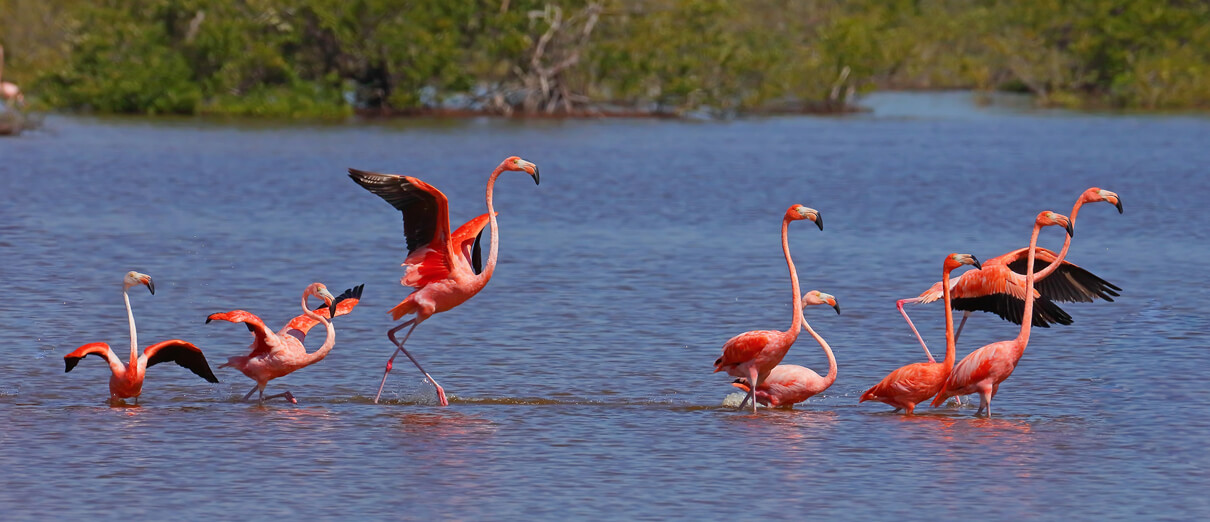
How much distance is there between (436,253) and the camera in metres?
10.3

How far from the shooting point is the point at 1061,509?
23.8 feet

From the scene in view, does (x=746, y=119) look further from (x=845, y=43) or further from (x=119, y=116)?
(x=119, y=116)

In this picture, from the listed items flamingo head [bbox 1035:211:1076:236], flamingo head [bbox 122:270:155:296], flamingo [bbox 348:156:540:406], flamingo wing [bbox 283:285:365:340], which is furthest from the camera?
flamingo wing [bbox 283:285:365:340]

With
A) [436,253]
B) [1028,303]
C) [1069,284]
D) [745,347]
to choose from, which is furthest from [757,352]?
[1069,284]

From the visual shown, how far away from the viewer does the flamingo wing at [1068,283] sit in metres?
10.9

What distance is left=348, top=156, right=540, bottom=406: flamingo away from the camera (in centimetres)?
986

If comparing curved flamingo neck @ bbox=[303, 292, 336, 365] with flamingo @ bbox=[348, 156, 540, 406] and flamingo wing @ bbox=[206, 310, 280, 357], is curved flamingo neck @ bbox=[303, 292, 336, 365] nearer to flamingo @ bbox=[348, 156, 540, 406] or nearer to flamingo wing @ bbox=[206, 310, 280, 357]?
flamingo wing @ bbox=[206, 310, 280, 357]

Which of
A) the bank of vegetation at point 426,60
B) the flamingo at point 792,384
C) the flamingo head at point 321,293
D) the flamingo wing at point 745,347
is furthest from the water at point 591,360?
the bank of vegetation at point 426,60

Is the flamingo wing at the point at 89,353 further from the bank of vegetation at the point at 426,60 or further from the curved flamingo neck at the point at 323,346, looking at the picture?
the bank of vegetation at the point at 426,60

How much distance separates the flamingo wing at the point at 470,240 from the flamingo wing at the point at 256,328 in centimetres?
134

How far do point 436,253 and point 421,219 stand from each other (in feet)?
0.91

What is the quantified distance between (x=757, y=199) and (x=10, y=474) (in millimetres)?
18334

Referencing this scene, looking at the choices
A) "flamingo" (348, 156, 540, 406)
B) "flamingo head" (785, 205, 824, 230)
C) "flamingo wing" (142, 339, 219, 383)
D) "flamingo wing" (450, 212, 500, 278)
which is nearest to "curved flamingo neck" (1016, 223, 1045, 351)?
"flamingo head" (785, 205, 824, 230)

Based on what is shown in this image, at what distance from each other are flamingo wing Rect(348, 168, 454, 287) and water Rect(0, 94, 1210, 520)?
29.7 inches
